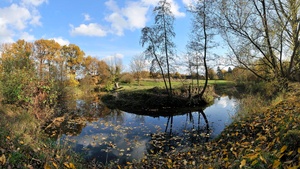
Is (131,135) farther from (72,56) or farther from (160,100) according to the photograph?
(72,56)

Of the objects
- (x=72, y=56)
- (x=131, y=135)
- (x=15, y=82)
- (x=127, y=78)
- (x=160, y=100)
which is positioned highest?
(x=72, y=56)

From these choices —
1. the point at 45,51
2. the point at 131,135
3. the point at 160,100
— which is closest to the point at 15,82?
the point at 131,135

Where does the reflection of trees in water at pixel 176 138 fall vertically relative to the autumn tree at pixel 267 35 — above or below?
below

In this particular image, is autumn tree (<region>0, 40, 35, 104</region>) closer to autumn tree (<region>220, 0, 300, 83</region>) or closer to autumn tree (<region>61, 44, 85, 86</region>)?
autumn tree (<region>220, 0, 300, 83</region>)

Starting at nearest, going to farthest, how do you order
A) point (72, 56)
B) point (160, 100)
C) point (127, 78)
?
point (160, 100) → point (127, 78) → point (72, 56)

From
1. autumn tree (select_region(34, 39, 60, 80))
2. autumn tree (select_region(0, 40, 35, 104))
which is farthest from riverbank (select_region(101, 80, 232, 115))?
autumn tree (select_region(34, 39, 60, 80))

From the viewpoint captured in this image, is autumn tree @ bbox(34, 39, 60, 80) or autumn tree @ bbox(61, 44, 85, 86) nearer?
autumn tree @ bbox(34, 39, 60, 80)

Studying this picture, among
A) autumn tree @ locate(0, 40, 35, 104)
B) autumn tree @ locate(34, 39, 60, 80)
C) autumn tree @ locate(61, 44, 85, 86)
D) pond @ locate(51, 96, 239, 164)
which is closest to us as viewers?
pond @ locate(51, 96, 239, 164)

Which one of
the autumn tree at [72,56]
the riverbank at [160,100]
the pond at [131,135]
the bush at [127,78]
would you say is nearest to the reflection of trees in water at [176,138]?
the pond at [131,135]

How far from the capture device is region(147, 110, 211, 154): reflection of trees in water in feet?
25.3

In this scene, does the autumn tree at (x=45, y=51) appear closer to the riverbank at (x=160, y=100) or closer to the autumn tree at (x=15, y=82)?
the riverbank at (x=160, y=100)

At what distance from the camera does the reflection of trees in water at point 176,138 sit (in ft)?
25.3

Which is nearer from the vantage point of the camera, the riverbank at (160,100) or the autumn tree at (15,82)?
the autumn tree at (15,82)

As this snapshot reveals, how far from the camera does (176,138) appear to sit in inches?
348
